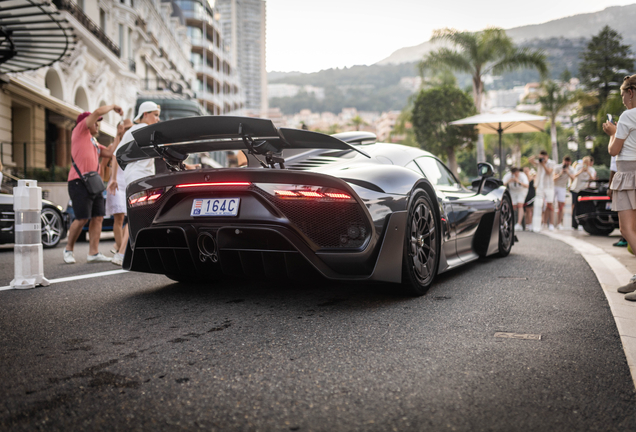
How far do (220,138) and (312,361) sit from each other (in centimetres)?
166

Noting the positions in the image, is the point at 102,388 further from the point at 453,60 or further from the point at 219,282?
the point at 453,60

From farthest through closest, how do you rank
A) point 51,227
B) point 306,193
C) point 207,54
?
point 207,54
point 51,227
point 306,193

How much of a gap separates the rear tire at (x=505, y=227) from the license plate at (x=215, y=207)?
3.71m

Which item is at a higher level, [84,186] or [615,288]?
[84,186]

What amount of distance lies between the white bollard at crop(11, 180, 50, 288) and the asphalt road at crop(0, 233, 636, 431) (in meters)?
0.51

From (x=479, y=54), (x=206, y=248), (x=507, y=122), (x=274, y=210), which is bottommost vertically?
(x=206, y=248)

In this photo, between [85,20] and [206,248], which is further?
[85,20]

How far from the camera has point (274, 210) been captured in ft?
10.7

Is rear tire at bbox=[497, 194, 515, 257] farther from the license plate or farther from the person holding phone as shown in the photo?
the license plate

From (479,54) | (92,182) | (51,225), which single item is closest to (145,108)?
(92,182)

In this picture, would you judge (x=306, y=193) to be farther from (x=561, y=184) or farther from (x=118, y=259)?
(x=561, y=184)

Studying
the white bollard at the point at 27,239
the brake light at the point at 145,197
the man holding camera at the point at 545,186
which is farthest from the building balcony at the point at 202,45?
the brake light at the point at 145,197

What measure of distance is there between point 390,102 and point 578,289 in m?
188

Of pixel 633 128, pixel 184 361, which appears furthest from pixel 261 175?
pixel 633 128
